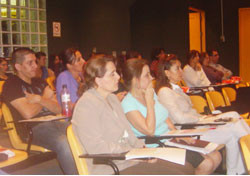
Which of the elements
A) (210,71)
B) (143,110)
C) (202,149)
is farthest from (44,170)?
(210,71)

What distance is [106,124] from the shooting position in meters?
2.34

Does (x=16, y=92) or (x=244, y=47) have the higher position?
(x=244, y=47)

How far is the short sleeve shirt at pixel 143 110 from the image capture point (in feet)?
9.21

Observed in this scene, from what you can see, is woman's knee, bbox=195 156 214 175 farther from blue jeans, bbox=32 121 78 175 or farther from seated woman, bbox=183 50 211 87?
seated woman, bbox=183 50 211 87

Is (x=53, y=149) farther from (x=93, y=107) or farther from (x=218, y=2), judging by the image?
(x=218, y=2)

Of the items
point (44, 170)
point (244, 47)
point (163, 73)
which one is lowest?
point (44, 170)

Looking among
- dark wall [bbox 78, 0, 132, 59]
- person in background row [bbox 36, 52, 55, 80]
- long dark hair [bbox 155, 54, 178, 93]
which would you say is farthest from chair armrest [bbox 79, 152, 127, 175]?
dark wall [bbox 78, 0, 132, 59]

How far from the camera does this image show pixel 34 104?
3.40 meters

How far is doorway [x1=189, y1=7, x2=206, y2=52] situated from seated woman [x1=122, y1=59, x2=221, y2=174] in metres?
9.58

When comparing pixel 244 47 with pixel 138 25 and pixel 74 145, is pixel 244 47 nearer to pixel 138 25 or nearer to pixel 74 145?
pixel 138 25

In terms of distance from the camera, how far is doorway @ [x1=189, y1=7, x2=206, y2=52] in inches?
485

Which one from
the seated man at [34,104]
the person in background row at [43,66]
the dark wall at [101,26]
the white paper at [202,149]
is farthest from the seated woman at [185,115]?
the dark wall at [101,26]

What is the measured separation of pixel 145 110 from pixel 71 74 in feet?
4.65

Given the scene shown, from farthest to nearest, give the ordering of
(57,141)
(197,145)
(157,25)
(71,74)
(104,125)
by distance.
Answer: (157,25)
(71,74)
(57,141)
(197,145)
(104,125)
